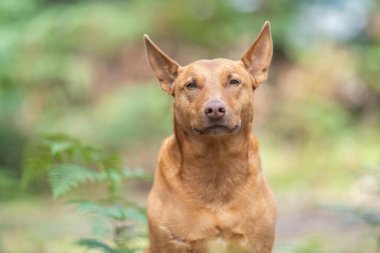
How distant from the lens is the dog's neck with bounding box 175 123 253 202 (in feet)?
15.3

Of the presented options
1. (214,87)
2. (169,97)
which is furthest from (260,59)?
(169,97)

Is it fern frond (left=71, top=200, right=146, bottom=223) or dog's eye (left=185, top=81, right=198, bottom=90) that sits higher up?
dog's eye (left=185, top=81, right=198, bottom=90)

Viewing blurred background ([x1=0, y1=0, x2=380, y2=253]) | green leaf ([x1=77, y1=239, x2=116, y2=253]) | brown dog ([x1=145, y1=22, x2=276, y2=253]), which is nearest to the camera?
brown dog ([x1=145, y1=22, x2=276, y2=253])

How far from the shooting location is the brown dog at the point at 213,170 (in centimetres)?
451

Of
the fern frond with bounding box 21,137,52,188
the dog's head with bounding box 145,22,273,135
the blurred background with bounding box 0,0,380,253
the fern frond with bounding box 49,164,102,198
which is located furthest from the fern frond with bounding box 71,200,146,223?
the blurred background with bounding box 0,0,380,253

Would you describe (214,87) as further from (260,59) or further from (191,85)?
(260,59)

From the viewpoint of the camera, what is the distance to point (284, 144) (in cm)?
1290

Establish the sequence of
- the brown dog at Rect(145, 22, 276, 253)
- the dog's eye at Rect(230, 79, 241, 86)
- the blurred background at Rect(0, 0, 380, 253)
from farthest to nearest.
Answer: the blurred background at Rect(0, 0, 380, 253), the dog's eye at Rect(230, 79, 241, 86), the brown dog at Rect(145, 22, 276, 253)

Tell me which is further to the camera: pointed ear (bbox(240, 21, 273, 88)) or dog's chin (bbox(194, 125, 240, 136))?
pointed ear (bbox(240, 21, 273, 88))

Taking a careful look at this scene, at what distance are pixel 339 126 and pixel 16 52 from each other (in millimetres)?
5008

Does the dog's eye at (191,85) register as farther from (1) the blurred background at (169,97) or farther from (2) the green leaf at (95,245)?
(1) the blurred background at (169,97)

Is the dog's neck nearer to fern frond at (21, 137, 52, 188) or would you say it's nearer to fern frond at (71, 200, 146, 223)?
fern frond at (71, 200, 146, 223)

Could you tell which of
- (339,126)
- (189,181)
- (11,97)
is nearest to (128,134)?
→ (11,97)

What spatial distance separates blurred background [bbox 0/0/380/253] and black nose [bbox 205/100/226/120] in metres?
6.21
